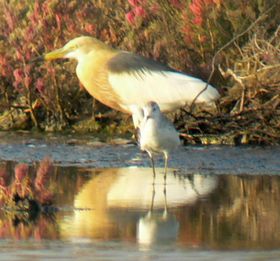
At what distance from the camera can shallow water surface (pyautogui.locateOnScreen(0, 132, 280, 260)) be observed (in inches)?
285

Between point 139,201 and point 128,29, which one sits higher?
point 128,29

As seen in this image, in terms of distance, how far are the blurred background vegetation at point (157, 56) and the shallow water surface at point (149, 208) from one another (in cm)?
77

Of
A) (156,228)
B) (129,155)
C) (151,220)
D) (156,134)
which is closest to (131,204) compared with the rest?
(151,220)

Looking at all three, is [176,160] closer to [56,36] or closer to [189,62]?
[189,62]

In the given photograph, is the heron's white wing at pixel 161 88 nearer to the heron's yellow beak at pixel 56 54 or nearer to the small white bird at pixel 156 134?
the heron's yellow beak at pixel 56 54

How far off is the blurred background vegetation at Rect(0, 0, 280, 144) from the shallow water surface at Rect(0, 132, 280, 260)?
2.51 feet

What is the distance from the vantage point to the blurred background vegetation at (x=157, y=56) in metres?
13.4

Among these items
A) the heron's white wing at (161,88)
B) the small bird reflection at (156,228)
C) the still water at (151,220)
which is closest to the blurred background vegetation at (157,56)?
the heron's white wing at (161,88)

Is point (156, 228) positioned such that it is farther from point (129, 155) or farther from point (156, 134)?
point (129, 155)

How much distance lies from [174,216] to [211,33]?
6094mm

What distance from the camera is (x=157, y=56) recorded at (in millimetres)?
14586

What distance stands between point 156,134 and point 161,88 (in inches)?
89.0

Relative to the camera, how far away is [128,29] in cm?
1500

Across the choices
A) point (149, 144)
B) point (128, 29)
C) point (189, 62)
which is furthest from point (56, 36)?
point (149, 144)
